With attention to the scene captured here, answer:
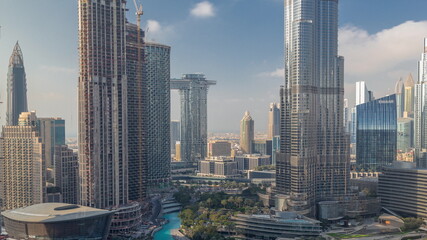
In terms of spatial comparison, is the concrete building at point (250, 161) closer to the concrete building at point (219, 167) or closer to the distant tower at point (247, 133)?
the concrete building at point (219, 167)

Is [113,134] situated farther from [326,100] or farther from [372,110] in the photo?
[372,110]

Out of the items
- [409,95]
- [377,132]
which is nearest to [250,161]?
[377,132]

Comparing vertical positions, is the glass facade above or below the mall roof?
above

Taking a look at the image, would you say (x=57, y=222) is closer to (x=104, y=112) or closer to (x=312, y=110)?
(x=104, y=112)

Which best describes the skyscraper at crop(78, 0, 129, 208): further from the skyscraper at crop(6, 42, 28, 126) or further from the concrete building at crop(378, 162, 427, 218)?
the skyscraper at crop(6, 42, 28, 126)

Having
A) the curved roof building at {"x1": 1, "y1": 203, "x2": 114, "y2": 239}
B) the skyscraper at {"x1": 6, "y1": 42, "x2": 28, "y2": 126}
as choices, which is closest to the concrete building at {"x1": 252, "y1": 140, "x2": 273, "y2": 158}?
the skyscraper at {"x1": 6, "y1": 42, "x2": 28, "y2": 126}

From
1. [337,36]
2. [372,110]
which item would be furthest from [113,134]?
[372,110]

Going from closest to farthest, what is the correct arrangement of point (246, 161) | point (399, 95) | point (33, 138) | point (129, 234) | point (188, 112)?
point (129, 234) < point (33, 138) < point (246, 161) < point (188, 112) < point (399, 95)
